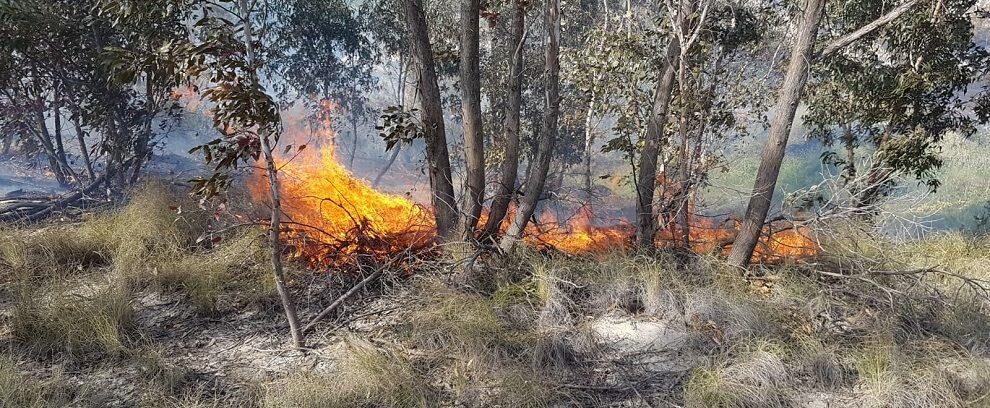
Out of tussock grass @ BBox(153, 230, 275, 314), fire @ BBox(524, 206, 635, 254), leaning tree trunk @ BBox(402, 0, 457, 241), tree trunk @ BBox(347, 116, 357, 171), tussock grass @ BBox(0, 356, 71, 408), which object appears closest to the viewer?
tussock grass @ BBox(0, 356, 71, 408)

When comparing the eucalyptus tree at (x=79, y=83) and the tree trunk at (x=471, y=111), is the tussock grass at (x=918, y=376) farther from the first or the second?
the eucalyptus tree at (x=79, y=83)

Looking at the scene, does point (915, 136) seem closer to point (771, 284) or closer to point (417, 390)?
point (771, 284)

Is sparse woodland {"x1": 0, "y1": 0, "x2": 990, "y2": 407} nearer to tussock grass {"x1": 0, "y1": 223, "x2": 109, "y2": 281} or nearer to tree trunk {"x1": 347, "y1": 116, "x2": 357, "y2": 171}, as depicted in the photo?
tussock grass {"x1": 0, "y1": 223, "x2": 109, "y2": 281}

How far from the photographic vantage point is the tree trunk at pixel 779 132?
4492 millimetres

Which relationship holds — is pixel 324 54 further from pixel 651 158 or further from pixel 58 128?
pixel 651 158

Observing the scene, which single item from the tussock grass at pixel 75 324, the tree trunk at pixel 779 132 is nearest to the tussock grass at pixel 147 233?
the tussock grass at pixel 75 324

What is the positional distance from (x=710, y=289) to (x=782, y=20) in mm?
4511

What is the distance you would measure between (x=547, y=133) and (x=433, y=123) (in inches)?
39.7

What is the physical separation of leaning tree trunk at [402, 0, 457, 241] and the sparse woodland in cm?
2

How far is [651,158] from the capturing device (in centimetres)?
538

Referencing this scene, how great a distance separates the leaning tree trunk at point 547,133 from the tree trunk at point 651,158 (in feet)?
2.87

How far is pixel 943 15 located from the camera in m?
5.84

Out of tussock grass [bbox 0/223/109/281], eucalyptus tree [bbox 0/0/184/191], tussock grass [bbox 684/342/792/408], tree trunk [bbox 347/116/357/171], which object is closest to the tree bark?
eucalyptus tree [bbox 0/0/184/191]

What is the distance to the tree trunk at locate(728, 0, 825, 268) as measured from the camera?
4.49 m
